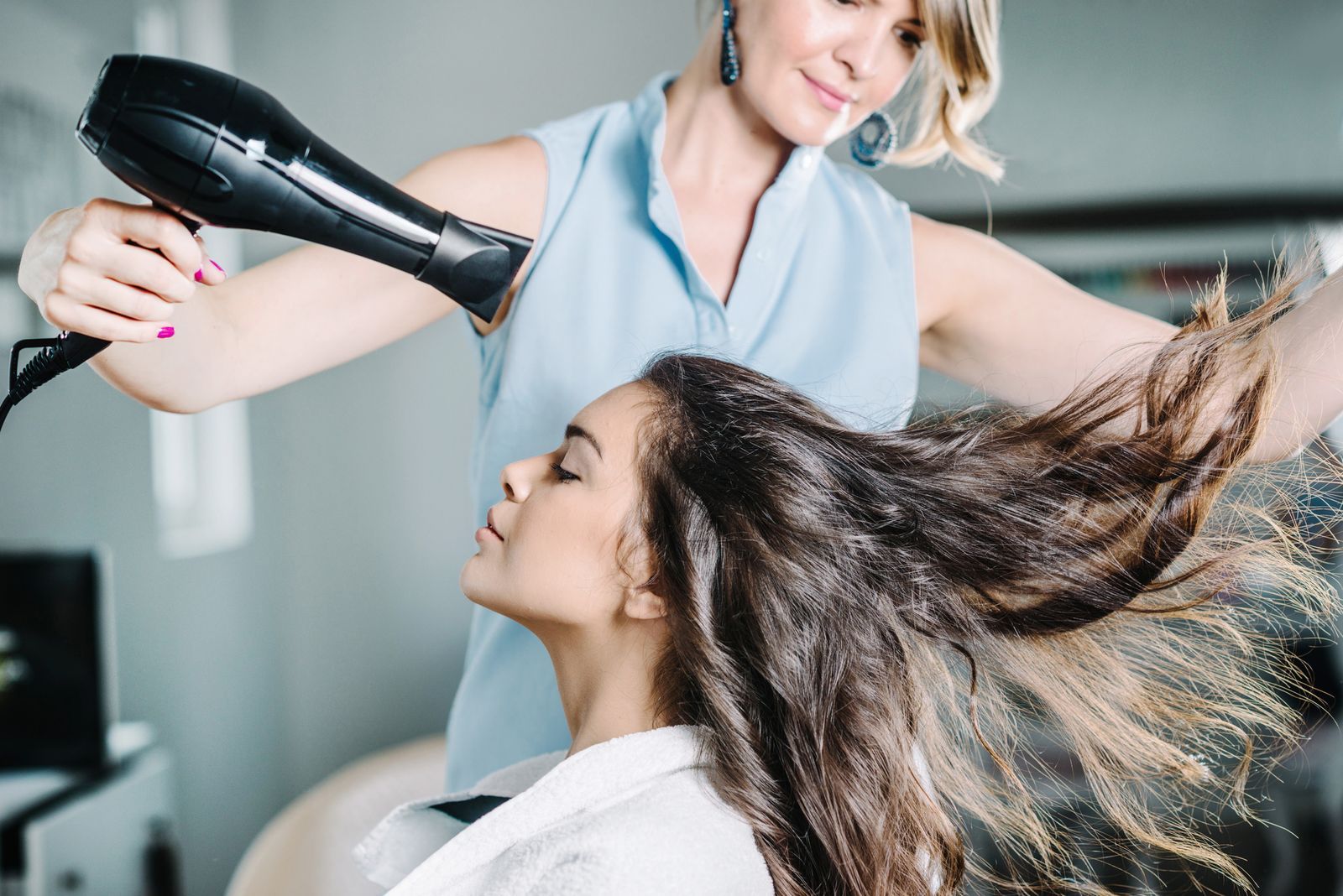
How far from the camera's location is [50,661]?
5.80ft

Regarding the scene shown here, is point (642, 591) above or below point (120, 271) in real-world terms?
below

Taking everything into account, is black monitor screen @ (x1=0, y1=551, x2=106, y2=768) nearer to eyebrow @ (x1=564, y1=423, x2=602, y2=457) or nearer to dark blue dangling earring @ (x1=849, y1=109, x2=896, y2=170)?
eyebrow @ (x1=564, y1=423, x2=602, y2=457)

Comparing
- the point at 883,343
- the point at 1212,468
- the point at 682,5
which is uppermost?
the point at 682,5

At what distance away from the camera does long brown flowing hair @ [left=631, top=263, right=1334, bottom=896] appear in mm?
754

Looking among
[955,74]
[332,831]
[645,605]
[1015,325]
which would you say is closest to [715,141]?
[955,74]

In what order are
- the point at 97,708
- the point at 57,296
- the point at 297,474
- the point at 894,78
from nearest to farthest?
the point at 57,296 < the point at 894,78 < the point at 97,708 < the point at 297,474

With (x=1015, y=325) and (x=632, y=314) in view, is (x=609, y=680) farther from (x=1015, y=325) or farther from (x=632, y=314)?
(x=1015, y=325)

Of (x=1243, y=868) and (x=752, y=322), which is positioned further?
(x=1243, y=868)

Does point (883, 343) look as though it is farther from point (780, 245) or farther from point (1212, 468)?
point (1212, 468)


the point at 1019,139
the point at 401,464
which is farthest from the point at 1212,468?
the point at 401,464

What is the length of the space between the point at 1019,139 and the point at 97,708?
1882 mm

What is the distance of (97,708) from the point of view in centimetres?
179

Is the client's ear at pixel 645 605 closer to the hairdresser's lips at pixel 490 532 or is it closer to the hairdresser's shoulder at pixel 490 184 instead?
the hairdresser's lips at pixel 490 532

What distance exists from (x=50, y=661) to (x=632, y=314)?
1.44 metres
